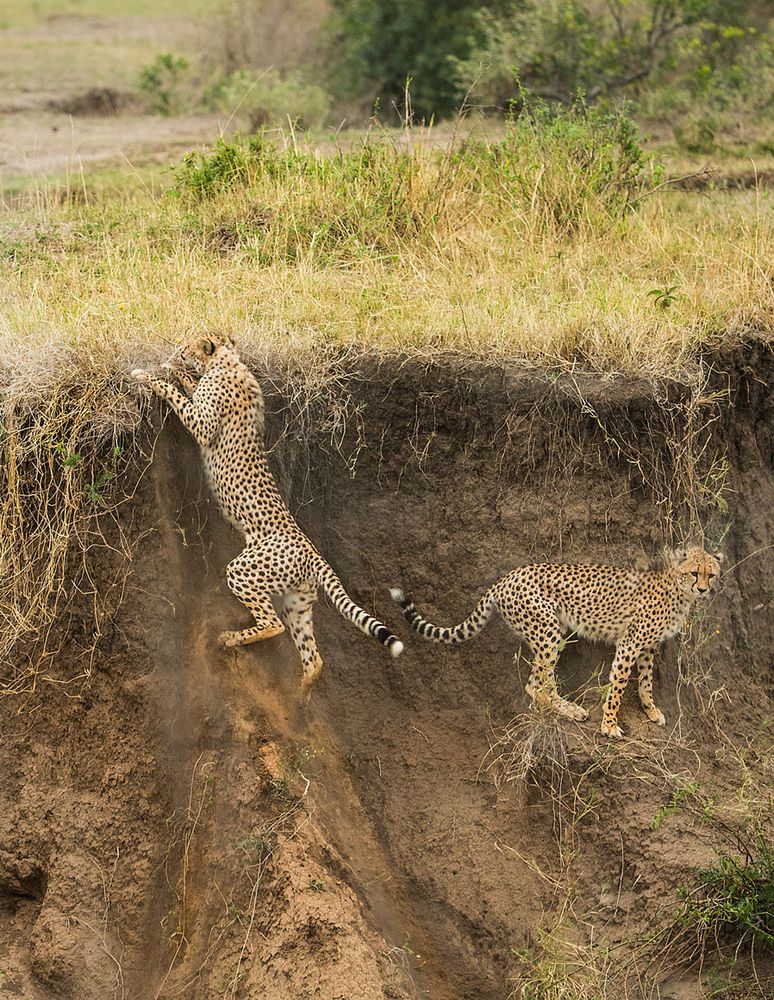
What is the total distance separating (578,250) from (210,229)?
8.40 feet

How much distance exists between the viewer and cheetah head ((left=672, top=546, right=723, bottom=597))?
7.55 m

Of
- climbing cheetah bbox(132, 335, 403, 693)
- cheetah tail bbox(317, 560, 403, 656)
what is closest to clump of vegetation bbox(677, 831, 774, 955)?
cheetah tail bbox(317, 560, 403, 656)

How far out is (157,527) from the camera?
754cm

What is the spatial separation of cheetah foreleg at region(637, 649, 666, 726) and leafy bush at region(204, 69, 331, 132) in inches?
307

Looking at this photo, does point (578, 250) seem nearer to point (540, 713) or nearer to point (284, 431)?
point (284, 431)

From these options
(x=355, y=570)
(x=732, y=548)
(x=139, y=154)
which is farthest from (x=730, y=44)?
(x=355, y=570)

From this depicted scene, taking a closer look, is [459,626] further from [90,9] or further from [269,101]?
[90,9]

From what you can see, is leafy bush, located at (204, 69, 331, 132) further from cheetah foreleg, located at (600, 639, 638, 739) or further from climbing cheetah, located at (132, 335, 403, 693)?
cheetah foreleg, located at (600, 639, 638, 739)

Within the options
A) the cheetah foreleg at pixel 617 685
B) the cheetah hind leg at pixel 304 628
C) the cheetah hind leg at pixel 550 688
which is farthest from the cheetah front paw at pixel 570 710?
the cheetah hind leg at pixel 304 628

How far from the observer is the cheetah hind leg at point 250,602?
7.26 m

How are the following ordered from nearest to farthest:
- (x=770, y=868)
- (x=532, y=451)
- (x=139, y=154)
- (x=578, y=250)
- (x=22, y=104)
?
(x=770, y=868) < (x=532, y=451) < (x=578, y=250) < (x=139, y=154) < (x=22, y=104)

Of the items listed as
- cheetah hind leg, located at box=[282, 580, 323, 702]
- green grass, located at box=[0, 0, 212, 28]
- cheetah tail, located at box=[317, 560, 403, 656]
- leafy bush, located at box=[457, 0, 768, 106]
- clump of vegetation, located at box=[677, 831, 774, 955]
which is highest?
leafy bush, located at box=[457, 0, 768, 106]

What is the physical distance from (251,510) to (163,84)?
11340 mm

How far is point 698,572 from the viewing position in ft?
24.8
